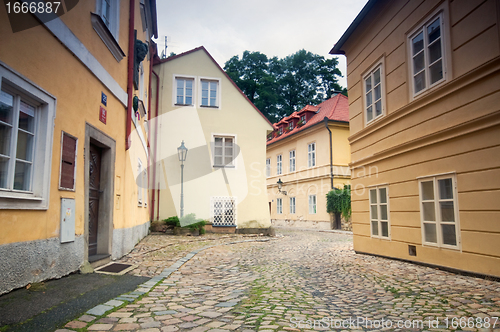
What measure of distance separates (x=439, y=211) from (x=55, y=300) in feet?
20.3

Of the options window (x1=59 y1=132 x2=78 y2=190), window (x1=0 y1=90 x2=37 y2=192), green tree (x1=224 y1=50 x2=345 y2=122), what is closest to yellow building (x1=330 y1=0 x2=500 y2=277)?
window (x1=59 y1=132 x2=78 y2=190)

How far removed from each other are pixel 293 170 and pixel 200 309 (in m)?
24.8

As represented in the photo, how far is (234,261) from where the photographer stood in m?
8.18

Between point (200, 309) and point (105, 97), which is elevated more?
point (105, 97)

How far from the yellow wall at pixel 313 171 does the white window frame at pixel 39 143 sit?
68.6ft

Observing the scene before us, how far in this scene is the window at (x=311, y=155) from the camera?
25.9 meters

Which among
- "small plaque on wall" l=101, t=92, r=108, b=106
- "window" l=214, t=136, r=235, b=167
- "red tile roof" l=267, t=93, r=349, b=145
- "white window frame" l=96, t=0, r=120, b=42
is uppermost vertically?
"red tile roof" l=267, t=93, r=349, b=145

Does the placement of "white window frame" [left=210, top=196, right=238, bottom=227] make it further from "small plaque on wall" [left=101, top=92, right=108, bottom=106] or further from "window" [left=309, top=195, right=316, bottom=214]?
"window" [left=309, top=195, right=316, bottom=214]

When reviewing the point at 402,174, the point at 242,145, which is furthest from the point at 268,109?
the point at 402,174

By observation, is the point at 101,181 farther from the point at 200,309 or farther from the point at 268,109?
the point at 268,109

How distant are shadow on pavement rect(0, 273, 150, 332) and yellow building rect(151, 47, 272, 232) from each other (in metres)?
10.5

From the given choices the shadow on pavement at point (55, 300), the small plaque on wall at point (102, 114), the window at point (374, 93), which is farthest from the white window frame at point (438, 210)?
the small plaque on wall at point (102, 114)

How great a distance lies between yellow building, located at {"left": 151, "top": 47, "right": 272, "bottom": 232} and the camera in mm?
15852

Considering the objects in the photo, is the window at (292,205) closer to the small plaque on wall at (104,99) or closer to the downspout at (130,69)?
the downspout at (130,69)
